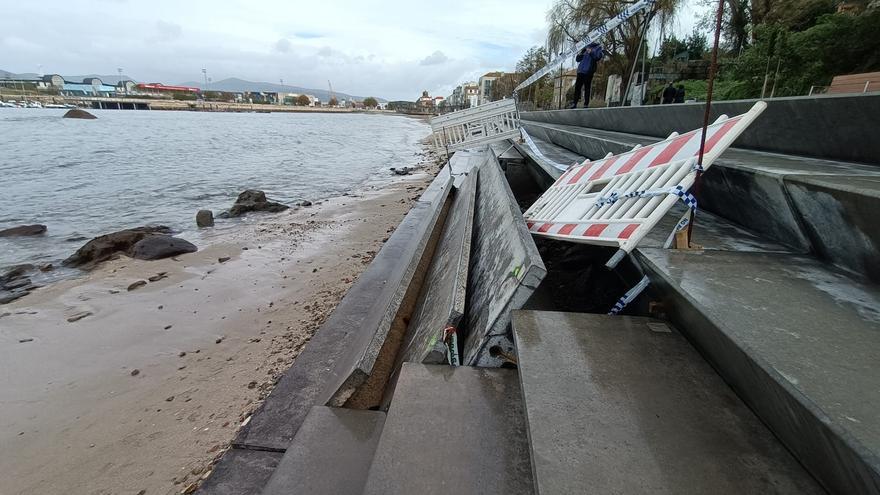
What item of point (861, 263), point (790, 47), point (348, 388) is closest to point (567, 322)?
point (348, 388)

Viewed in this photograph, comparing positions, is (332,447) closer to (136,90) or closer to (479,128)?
(479,128)

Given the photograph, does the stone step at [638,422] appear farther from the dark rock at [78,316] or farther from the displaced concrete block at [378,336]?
the dark rock at [78,316]

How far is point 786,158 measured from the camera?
334 cm

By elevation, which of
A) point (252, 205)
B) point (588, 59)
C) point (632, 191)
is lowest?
point (252, 205)

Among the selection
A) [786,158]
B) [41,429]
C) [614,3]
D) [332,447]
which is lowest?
[41,429]

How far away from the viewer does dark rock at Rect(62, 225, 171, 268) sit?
7.52 meters

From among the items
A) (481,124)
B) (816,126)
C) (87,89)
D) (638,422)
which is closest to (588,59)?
(481,124)

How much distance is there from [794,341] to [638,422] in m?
0.60

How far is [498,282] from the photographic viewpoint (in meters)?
2.36

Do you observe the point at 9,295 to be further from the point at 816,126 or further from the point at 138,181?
the point at 138,181

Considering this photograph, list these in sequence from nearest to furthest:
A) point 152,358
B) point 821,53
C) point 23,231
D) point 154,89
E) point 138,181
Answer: point 152,358, point 23,231, point 821,53, point 138,181, point 154,89

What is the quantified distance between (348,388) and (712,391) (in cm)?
157

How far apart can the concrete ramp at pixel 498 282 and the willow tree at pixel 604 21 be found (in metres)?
23.0

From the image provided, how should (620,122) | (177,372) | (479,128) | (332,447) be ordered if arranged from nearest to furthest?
(332,447) < (177,372) < (620,122) < (479,128)
